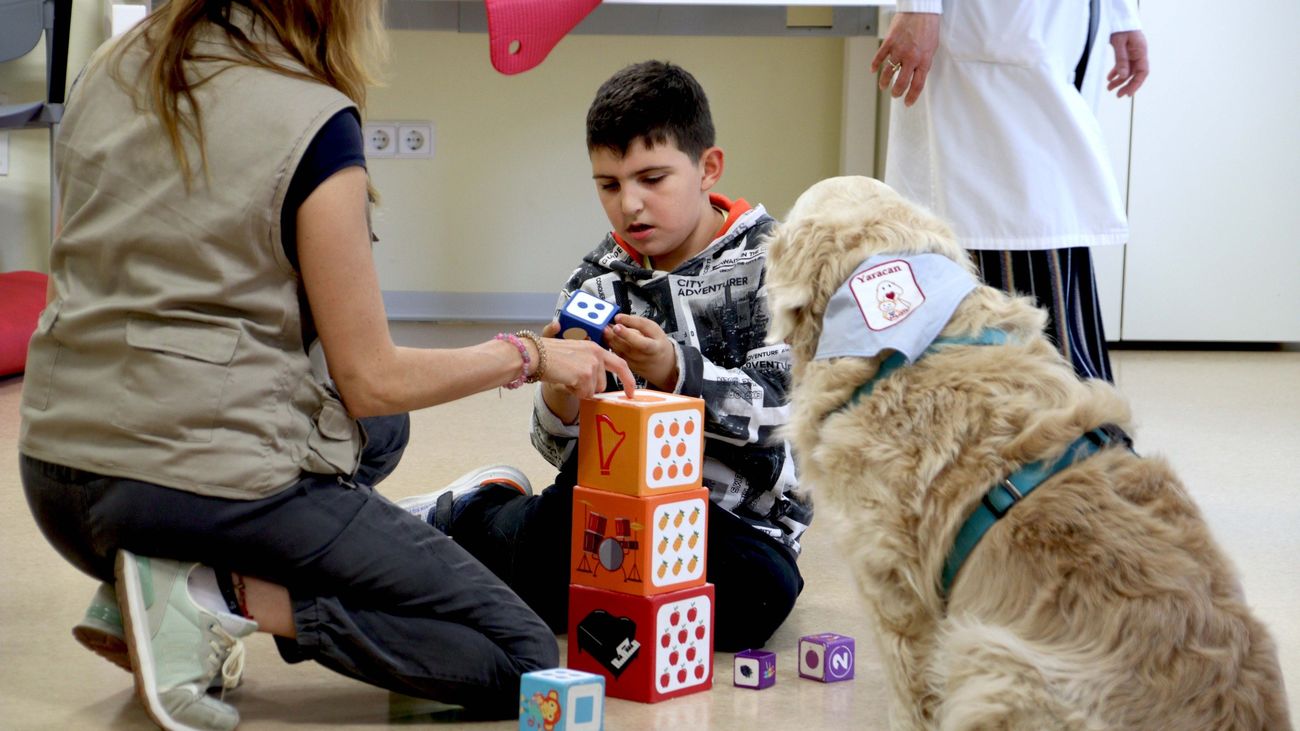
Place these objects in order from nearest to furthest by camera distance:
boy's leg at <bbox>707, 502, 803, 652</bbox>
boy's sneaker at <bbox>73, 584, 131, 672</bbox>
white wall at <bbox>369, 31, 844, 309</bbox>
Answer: boy's sneaker at <bbox>73, 584, 131, 672</bbox> → boy's leg at <bbox>707, 502, 803, 652</bbox> → white wall at <bbox>369, 31, 844, 309</bbox>

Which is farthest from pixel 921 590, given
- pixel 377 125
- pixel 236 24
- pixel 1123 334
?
pixel 377 125

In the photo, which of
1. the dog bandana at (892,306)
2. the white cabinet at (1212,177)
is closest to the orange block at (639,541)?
the dog bandana at (892,306)

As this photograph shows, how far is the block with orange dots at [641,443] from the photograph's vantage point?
175cm

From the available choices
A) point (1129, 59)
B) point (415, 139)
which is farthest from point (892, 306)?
point (415, 139)

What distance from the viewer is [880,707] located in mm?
1801

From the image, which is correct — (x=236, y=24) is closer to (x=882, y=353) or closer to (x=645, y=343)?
(x=645, y=343)

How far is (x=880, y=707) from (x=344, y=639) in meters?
0.71

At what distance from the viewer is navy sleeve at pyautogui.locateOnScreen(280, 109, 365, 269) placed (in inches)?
59.6

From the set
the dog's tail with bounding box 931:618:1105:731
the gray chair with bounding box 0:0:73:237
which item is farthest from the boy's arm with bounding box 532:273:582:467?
the gray chair with bounding box 0:0:73:237

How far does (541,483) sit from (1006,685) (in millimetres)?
1814

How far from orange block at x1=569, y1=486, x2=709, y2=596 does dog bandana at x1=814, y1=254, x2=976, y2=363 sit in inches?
13.9

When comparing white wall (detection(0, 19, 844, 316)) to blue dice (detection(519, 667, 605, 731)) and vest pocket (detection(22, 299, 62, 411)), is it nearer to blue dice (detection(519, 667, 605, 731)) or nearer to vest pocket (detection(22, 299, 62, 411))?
vest pocket (detection(22, 299, 62, 411))

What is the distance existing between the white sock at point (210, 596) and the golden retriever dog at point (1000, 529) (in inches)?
27.5

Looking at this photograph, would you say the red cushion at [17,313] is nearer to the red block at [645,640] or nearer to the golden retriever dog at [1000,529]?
the red block at [645,640]
